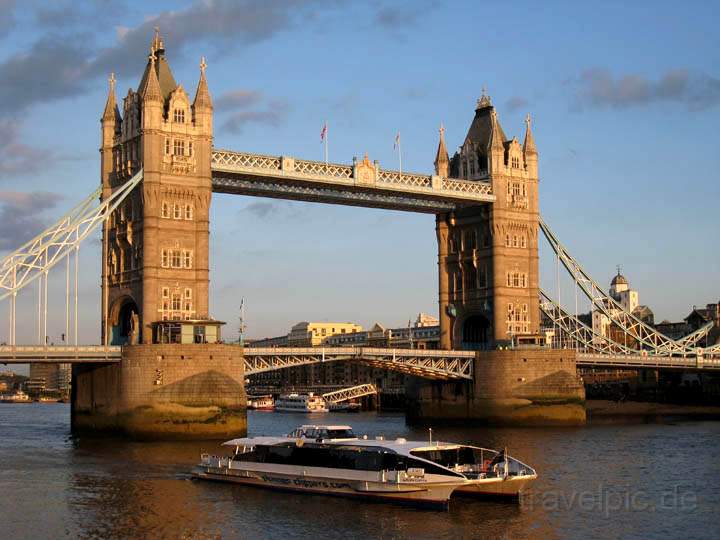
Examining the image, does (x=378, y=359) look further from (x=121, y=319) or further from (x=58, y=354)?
(x=58, y=354)

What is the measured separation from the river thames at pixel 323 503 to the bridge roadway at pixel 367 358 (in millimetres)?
7912

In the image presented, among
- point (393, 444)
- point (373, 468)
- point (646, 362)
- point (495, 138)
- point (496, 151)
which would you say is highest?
point (495, 138)

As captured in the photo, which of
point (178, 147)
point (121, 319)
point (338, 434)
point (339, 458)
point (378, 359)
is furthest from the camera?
point (378, 359)

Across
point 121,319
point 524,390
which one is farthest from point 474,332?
point 121,319

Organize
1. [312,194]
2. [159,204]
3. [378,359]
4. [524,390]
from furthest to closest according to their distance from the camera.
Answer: [524,390], [378,359], [312,194], [159,204]

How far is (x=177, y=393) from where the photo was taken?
85.9 m

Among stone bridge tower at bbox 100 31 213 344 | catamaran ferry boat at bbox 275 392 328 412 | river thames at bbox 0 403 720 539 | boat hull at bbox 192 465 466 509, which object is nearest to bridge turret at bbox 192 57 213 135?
stone bridge tower at bbox 100 31 213 344

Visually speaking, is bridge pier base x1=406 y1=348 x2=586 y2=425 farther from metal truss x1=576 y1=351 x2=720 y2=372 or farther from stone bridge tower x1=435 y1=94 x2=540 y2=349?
metal truss x1=576 y1=351 x2=720 y2=372

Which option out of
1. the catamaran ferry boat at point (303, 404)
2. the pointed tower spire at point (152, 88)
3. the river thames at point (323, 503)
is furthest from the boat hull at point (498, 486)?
the catamaran ferry boat at point (303, 404)

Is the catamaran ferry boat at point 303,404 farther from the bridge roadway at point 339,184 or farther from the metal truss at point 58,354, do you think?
the metal truss at point 58,354

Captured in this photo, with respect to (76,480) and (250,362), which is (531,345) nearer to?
(250,362)

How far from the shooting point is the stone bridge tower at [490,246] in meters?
113

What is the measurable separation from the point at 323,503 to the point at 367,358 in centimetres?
4972

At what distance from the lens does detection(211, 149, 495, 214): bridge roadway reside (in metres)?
96.1
